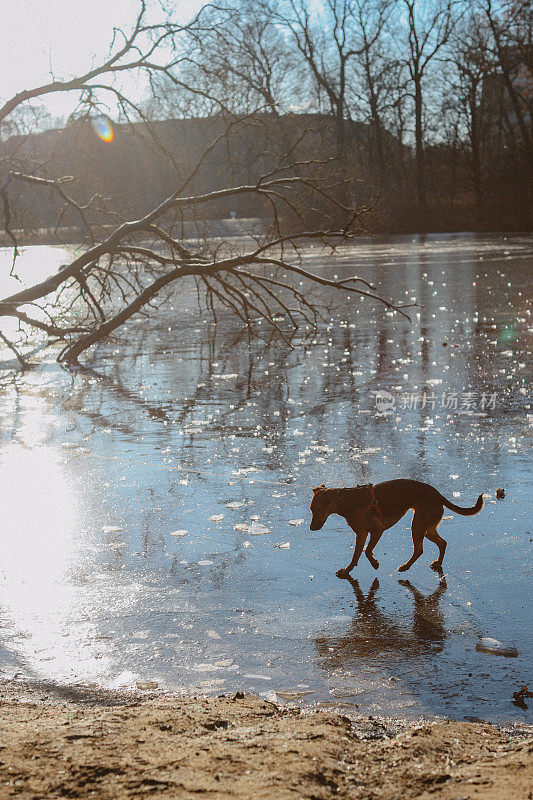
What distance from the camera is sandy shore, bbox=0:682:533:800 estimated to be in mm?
2785

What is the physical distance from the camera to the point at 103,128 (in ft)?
48.5

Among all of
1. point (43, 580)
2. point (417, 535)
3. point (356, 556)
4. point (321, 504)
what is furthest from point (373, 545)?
point (43, 580)

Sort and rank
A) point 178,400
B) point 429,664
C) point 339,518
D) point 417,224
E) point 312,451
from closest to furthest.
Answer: point 429,664 < point 339,518 < point 312,451 < point 178,400 < point 417,224

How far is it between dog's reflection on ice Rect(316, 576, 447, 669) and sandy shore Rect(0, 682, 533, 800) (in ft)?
2.03

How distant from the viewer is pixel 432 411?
8.95 metres

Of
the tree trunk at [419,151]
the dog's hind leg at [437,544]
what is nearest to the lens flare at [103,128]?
the dog's hind leg at [437,544]

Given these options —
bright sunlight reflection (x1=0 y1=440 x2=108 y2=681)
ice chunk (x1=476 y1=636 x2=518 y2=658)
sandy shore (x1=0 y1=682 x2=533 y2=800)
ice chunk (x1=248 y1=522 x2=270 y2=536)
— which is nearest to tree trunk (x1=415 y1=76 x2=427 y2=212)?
bright sunlight reflection (x1=0 y1=440 x2=108 y2=681)

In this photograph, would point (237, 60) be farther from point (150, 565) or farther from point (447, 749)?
point (447, 749)

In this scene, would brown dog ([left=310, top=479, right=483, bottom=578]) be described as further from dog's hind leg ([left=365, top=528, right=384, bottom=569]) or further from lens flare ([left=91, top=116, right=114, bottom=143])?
lens flare ([left=91, top=116, right=114, bottom=143])

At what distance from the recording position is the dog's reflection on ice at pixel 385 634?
414 centimetres

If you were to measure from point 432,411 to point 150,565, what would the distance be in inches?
172

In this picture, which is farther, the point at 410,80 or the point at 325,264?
the point at 410,80

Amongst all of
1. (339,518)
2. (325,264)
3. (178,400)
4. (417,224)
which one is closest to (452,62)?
(417,224)

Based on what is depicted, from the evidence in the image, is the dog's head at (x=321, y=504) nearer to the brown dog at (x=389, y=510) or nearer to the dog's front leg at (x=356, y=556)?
the brown dog at (x=389, y=510)
